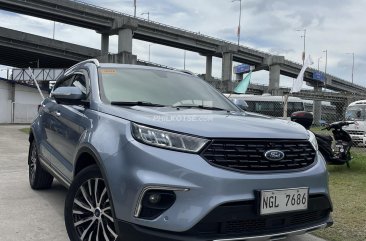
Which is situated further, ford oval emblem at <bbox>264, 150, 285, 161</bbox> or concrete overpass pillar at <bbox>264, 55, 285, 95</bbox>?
concrete overpass pillar at <bbox>264, 55, 285, 95</bbox>

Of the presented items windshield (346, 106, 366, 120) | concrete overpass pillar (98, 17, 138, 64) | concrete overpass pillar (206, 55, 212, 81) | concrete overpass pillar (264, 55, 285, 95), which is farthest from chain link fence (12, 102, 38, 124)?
concrete overpass pillar (264, 55, 285, 95)

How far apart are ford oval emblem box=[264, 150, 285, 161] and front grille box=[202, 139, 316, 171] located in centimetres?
2

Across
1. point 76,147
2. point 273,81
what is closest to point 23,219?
point 76,147

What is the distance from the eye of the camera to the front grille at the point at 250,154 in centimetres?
309

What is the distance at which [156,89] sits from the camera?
4.59 meters

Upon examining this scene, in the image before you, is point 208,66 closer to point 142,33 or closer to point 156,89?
point 142,33

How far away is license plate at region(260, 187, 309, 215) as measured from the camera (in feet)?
10.3

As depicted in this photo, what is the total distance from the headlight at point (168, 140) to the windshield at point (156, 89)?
3.17ft

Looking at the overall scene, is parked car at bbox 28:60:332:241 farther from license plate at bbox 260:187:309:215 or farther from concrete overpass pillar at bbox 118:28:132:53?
concrete overpass pillar at bbox 118:28:132:53

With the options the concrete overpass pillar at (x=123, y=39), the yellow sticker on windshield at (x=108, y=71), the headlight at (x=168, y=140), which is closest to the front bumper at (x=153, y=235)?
the headlight at (x=168, y=140)

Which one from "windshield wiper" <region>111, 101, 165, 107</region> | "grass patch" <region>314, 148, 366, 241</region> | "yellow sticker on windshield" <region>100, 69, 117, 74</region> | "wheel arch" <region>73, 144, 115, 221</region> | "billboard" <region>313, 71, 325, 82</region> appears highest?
"billboard" <region>313, 71, 325, 82</region>

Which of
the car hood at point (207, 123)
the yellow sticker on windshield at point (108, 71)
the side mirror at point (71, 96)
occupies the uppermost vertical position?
the yellow sticker on windshield at point (108, 71)

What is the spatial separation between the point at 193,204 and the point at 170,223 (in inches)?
8.0

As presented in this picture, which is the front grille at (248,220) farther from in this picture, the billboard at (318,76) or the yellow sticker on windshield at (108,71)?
the billboard at (318,76)
